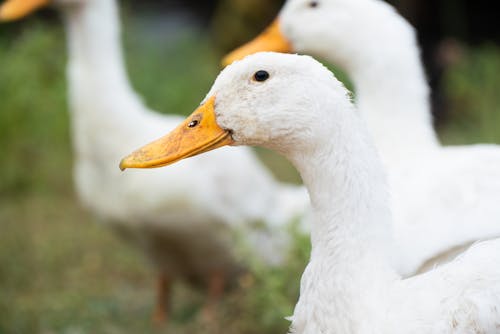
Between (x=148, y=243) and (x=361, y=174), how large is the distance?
2756mm

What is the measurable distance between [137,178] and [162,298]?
83cm

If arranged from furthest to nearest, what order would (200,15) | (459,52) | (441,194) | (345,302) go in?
(200,15) < (459,52) < (441,194) < (345,302)

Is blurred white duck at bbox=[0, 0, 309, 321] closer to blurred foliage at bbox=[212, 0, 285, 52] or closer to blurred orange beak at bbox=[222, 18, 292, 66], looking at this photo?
blurred orange beak at bbox=[222, 18, 292, 66]

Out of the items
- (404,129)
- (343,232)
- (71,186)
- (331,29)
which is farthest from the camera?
(71,186)

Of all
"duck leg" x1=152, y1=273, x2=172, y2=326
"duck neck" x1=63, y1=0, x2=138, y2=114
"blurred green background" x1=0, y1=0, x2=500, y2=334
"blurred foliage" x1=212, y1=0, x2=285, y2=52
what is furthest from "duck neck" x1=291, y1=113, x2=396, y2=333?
"blurred foliage" x1=212, y1=0, x2=285, y2=52

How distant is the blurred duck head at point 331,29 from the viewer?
12.9 ft

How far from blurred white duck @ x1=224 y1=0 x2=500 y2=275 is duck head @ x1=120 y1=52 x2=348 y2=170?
0.73 meters

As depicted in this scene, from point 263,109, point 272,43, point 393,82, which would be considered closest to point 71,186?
point 272,43

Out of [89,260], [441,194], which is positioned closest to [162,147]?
[441,194]

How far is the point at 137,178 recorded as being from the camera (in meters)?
4.88

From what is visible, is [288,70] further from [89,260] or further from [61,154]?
[61,154]

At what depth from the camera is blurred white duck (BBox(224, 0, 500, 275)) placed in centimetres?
303

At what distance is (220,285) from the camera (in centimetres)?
535

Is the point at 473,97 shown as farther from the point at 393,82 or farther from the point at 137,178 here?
the point at 393,82
